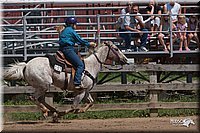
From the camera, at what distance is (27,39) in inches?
656

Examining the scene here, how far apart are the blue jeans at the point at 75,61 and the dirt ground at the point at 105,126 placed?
1.08m

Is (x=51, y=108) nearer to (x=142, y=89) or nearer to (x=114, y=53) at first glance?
(x=114, y=53)

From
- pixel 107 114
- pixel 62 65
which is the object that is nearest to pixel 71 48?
pixel 62 65

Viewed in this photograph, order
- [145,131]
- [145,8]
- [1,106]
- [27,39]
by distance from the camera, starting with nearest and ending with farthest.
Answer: [145,131] < [1,106] < [27,39] < [145,8]

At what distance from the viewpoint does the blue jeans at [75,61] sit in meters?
13.8

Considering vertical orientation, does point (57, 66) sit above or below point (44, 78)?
above

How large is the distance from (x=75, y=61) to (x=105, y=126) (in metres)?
1.75

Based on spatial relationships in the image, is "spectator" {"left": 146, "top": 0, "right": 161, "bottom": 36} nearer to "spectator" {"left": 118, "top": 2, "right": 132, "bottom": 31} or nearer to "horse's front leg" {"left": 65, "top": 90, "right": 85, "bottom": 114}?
"spectator" {"left": 118, "top": 2, "right": 132, "bottom": 31}

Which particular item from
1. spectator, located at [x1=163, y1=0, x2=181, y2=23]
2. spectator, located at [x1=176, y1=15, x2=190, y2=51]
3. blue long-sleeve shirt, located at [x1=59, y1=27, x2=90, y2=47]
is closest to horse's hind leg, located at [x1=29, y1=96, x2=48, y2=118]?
blue long-sleeve shirt, located at [x1=59, y1=27, x2=90, y2=47]

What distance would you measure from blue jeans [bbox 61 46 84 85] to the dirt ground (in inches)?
42.7

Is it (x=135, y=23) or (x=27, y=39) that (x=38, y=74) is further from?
(x=135, y=23)

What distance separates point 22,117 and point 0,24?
3230mm

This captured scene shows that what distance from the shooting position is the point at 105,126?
13.2 metres

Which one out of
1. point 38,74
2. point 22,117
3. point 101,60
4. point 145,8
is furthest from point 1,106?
point 145,8
